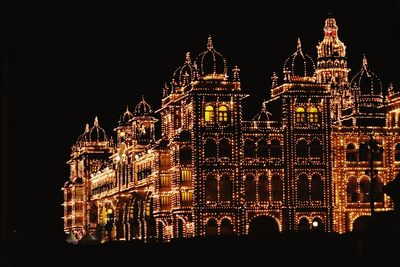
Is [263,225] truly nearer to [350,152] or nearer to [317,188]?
[317,188]

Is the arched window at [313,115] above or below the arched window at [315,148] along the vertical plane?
above

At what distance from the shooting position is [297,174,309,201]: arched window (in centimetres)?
7069

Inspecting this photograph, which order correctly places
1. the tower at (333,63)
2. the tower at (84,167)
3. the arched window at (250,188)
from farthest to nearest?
1. the tower at (84,167)
2. the tower at (333,63)
3. the arched window at (250,188)

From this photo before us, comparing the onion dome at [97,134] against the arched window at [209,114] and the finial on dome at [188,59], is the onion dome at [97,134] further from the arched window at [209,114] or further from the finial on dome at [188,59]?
the arched window at [209,114]

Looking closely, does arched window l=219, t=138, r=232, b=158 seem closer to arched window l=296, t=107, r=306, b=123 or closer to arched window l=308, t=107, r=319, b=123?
arched window l=296, t=107, r=306, b=123

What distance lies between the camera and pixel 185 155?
68.6m

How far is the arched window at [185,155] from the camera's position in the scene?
68438 millimetres

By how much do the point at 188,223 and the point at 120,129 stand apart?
3236 cm

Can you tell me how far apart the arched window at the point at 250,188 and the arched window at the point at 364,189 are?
946 centimetres

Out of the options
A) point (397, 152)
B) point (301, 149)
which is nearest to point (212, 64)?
point (301, 149)

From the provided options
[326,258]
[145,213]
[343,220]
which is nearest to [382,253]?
[326,258]

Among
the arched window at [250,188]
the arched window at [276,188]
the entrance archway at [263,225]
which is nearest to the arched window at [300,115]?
the arched window at [276,188]

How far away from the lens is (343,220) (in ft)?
239

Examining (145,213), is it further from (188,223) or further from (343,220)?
(343,220)
